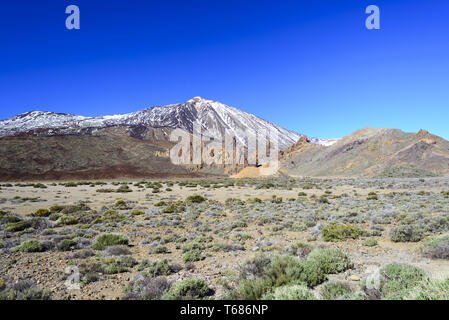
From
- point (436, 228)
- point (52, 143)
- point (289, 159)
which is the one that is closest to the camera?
point (436, 228)

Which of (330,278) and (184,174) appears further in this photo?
(184,174)

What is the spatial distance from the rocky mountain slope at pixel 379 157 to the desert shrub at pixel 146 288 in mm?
61087

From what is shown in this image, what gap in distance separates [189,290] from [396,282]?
381 centimetres

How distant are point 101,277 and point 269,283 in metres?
4.11

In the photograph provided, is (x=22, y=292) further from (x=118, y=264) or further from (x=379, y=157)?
(x=379, y=157)

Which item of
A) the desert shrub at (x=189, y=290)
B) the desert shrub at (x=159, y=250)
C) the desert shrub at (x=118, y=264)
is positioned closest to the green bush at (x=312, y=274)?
the desert shrub at (x=189, y=290)

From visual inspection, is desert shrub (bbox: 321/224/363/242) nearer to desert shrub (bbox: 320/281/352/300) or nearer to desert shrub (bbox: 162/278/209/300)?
desert shrub (bbox: 320/281/352/300)

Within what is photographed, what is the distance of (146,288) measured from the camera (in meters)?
5.10

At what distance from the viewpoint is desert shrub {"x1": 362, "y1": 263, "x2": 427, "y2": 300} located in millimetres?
4008

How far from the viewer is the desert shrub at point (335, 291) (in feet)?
13.9
